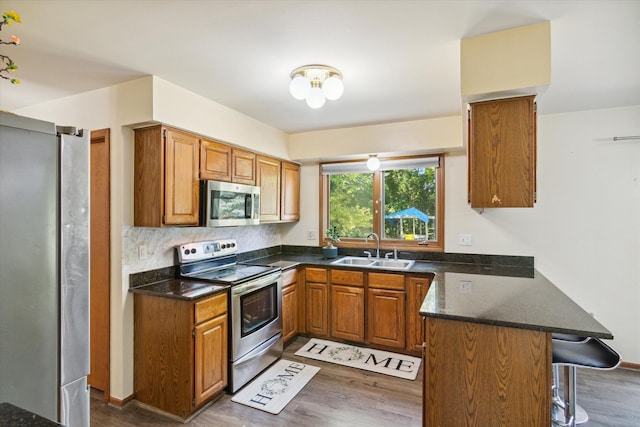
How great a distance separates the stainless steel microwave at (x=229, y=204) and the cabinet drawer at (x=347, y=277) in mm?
1035

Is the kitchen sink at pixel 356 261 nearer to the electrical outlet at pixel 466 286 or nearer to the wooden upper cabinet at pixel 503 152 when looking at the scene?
the electrical outlet at pixel 466 286

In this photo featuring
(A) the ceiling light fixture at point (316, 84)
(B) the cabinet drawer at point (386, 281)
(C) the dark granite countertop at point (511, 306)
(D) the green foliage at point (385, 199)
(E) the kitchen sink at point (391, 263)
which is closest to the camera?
(C) the dark granite countertop at point (511, 306)

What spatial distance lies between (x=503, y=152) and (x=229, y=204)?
220 cm

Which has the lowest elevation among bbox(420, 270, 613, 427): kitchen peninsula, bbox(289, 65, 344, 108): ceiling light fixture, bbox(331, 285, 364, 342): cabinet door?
bbox(331, 285, 364, 342): cabinet door

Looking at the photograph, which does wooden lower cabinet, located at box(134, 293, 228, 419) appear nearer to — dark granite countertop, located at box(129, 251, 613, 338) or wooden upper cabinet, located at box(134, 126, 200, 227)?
dark granite countertop, located at box(129, 251, 613, 338)

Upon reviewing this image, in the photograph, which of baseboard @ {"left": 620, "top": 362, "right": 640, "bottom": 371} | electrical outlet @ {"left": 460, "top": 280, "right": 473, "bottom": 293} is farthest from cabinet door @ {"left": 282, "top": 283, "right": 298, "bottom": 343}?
baseboard @ {"left": 620, "top": 362, "right": 640, "bottom": 371}

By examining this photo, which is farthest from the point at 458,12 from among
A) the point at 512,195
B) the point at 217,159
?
the point at 217,159

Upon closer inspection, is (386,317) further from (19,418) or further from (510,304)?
(19,418)

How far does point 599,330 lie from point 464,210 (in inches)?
87.9

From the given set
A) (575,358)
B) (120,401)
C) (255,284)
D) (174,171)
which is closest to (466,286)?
(575,358)

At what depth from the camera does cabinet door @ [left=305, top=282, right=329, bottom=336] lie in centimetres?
355

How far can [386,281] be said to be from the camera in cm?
326

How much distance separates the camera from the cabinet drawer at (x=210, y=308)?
2.25 meters

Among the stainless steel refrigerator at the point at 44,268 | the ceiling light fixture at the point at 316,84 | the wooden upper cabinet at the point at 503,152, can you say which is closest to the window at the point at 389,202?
the wooden upper cabinet at the point at 503,152
